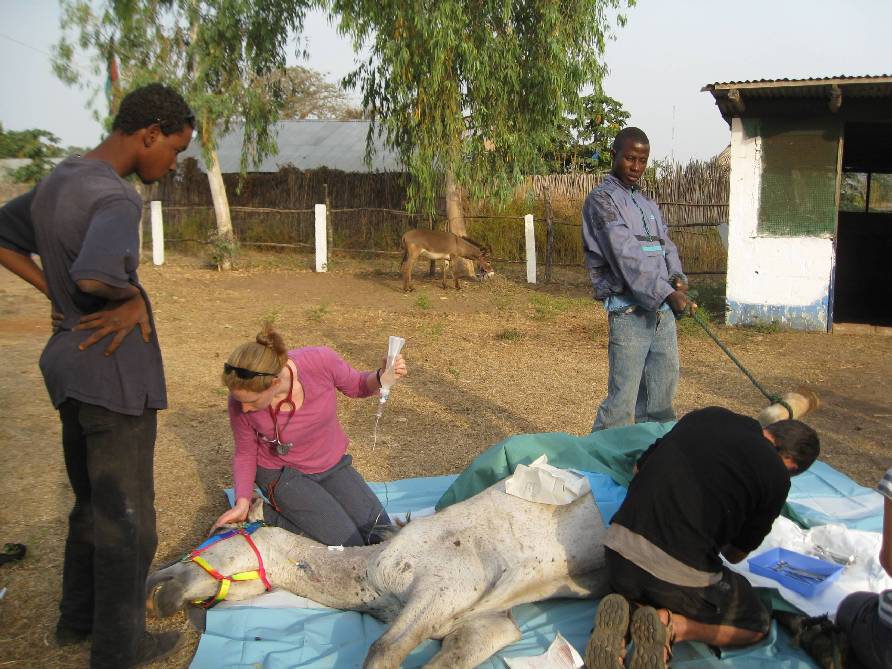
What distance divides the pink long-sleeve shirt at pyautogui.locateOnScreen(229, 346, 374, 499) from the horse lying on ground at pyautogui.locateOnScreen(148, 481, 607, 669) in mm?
408

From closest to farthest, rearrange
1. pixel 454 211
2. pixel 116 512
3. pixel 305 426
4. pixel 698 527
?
pixel 116 512, pixel 698 527, pixel 305 426, pixel 454 211

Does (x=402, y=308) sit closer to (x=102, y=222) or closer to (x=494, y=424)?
(x=494, y=424)

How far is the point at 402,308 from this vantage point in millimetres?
12023

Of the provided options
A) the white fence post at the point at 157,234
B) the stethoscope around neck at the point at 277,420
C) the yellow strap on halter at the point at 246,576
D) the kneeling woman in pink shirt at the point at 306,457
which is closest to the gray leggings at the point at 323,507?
the kneeling woman in pink shirt at the point at 306,457

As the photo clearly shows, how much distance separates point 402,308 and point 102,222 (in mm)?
9659

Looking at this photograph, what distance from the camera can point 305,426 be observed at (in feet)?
11.8

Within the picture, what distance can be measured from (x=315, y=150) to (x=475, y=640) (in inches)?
884

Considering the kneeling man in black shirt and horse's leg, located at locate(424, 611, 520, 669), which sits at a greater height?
the kneeling man in black shirt

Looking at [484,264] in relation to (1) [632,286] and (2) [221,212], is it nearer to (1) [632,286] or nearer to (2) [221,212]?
(2) [221,212]

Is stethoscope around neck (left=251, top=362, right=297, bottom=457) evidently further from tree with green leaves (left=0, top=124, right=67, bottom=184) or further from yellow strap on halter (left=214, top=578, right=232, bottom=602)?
tree with green leaves (left=0, top=124, right=67, bottom=184)

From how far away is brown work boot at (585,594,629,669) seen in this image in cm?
257

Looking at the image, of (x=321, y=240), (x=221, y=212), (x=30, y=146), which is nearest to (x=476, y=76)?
(x=321, y=240)

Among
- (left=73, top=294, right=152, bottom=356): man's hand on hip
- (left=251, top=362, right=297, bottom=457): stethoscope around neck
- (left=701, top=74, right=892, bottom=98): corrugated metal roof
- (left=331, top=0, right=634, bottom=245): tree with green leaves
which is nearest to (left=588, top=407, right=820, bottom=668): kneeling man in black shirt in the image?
(left=251, top=362, right=297, bottom=457): stethoscope around neck

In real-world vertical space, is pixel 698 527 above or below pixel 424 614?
above
